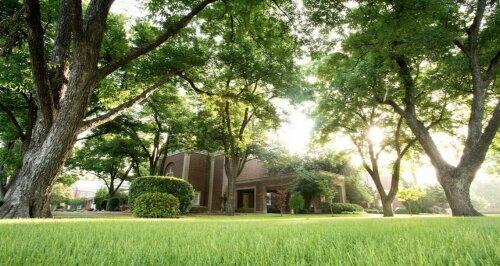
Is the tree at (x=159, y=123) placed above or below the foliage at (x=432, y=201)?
above

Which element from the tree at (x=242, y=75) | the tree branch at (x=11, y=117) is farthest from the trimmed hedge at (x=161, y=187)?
the tree branch at (x=11, y=117)

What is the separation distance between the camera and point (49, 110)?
8367 millimetres

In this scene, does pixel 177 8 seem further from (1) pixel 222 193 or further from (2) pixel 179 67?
(1) pixel 222 193

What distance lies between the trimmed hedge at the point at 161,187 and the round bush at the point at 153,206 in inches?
111

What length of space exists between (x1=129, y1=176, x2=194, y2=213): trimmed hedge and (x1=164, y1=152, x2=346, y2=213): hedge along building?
599 inches

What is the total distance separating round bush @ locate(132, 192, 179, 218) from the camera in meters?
15.0

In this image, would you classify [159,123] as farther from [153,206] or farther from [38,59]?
[38,59]

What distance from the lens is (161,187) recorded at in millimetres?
18781

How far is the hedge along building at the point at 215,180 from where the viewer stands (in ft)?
118

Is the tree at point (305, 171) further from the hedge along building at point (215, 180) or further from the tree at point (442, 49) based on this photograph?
the tree at point (442, 49)

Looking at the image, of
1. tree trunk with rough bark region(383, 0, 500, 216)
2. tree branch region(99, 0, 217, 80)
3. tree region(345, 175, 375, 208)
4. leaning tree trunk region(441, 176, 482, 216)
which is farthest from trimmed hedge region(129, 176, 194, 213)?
tree region(345, 175, 375, 208)

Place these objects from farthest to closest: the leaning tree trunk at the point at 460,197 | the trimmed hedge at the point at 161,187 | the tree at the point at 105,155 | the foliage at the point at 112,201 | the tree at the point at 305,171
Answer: the foliage at the point at 112,201
the tree at the point at 105,155
the tree at the point at 305,171
the trimmed hedge at the point at 161,187
the leaning tree trunk at the point at 460,197

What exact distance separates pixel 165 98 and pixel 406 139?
17.9 metres

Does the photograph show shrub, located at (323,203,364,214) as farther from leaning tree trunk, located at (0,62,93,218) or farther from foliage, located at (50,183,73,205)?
foliage, located at (50,183,73,205)
